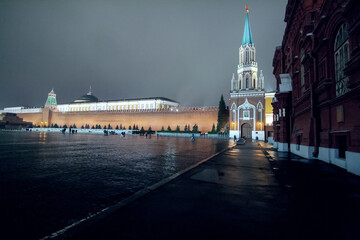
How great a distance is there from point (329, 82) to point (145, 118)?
51884 mm

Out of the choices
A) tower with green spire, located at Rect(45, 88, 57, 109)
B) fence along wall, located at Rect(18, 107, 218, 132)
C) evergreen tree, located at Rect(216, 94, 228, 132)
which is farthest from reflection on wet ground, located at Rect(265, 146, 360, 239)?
tower with green spire, located at Rect(45, 88, 57, 109)

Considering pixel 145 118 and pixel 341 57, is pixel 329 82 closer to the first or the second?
pixel 341 57

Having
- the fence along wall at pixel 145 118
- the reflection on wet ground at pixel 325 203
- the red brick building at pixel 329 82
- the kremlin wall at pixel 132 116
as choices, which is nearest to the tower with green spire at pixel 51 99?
the kremlin wall at pixel 132 116

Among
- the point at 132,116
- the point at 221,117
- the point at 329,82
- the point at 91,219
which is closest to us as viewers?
the point at 91,219

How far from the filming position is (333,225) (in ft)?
7.91

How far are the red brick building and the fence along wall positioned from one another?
3784cm

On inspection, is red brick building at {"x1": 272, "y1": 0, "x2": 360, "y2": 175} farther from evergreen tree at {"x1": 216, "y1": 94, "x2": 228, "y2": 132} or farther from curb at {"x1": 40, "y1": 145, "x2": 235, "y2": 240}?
evergreen tree at {"x1": 216, "y1": 94, "x2": 228, "y2": 132}

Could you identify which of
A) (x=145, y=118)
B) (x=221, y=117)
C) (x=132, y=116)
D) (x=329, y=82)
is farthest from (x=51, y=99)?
(x=329, y=82)

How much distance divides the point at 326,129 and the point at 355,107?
223cm

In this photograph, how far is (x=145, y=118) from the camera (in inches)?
2229

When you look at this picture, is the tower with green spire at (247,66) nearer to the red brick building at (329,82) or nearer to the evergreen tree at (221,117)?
the evergreen tree at (221,117)

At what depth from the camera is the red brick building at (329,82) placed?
17.7 ft

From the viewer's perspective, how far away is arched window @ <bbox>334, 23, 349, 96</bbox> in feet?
20.5

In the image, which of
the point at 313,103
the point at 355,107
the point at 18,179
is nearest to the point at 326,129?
the point at 313,103
